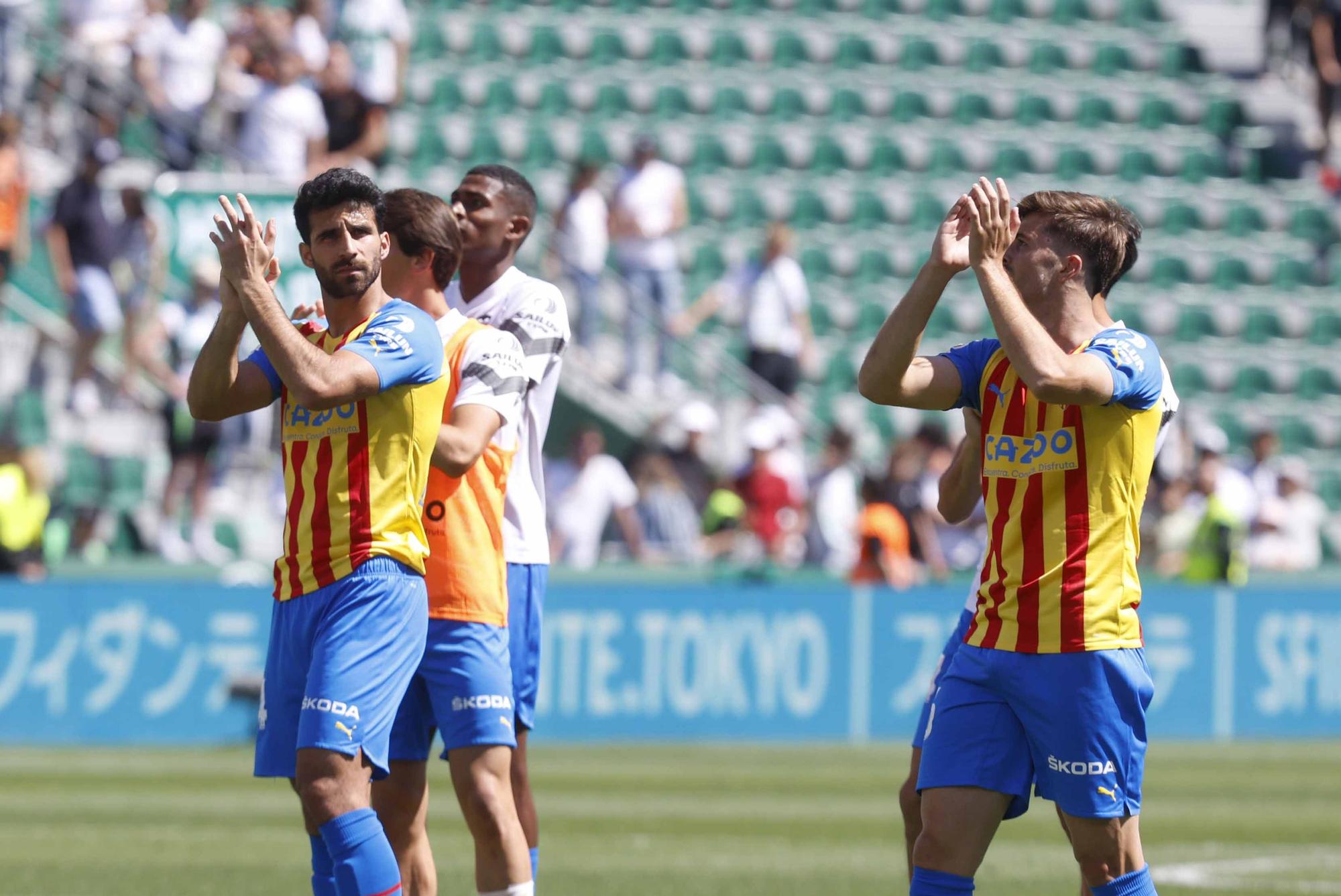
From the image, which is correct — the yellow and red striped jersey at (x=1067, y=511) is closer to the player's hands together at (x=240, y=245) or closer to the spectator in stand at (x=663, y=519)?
the player's hands together at (x=240, y=245)

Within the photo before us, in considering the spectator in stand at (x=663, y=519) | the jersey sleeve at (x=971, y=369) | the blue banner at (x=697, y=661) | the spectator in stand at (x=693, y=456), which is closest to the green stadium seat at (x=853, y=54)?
the spectator in stand at (x=693, y=456)

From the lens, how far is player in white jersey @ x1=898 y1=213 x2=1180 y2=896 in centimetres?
564

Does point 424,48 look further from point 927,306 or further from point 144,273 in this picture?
point 927,306

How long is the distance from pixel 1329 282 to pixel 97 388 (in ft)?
46.0

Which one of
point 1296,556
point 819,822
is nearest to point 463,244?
point 819,822

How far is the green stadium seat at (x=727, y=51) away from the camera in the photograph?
24.7m

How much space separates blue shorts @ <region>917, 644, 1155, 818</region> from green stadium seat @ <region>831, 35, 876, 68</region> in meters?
20.5

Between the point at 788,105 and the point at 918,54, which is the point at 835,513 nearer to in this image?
the point at 788,105

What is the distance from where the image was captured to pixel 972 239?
5281mm

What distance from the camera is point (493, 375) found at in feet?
20.6

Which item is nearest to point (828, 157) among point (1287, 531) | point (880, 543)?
point (1287, 531)

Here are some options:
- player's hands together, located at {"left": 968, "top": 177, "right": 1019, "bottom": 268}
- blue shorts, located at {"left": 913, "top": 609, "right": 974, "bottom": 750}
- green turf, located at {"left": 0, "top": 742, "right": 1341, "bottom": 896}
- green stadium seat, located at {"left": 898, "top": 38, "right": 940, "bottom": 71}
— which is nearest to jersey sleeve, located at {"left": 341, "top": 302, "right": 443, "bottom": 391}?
player's hands together, located at {"left": 968, "top": 177, "right": 1019, "bottom": 268}

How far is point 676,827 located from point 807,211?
44.3 ft

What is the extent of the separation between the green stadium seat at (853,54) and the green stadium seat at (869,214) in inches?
85.0
